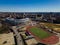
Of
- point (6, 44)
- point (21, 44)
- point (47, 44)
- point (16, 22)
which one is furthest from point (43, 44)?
point (16, 22)

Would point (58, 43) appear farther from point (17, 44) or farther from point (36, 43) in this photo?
point (17, 44)

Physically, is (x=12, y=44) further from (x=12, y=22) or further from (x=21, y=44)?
(x=12, y=22)

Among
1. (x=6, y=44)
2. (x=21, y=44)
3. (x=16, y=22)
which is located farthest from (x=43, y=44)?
(x=16, y=22)

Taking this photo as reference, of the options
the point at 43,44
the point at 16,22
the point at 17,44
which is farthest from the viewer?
the point at 16,22

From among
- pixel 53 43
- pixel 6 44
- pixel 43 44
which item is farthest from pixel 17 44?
pixel 53 43

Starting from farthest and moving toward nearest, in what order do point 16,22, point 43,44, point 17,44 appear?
point 16,22, point 17,44, point 43,44

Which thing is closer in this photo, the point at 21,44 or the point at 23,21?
the point at 21,44

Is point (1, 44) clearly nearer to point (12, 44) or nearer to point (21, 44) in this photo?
point (12, 44)

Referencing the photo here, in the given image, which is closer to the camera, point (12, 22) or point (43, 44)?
point (43, 44)
